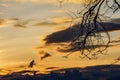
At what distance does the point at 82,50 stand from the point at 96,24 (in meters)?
0.60

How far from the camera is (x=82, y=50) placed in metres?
8.77

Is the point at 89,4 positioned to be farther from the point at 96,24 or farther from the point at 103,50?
the point at 103,50

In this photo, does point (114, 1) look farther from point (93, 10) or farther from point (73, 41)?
point (73, 41)

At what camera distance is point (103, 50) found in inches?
336

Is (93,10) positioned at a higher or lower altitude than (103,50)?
higher

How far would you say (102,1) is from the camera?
8.49m

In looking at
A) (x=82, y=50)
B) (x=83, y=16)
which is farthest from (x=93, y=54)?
(x=83, y=16)

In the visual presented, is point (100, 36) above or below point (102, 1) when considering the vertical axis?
A: below

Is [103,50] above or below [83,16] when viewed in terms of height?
below

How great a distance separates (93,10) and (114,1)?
0.47 metres

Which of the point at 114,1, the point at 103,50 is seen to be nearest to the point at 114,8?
the point at 114,1

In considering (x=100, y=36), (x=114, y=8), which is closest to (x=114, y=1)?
(x=114, y=8)

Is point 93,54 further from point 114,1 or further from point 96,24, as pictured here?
point 114,1

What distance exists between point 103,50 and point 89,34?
43 cm
